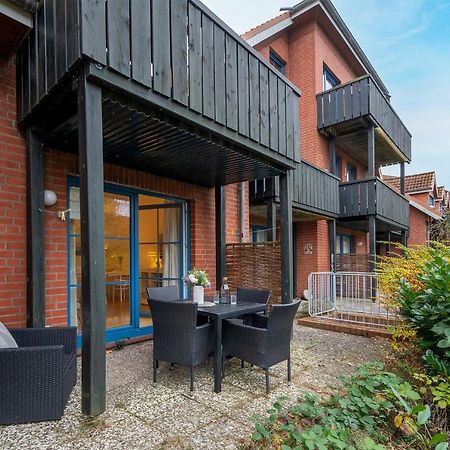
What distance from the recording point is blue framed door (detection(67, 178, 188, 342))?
441cm

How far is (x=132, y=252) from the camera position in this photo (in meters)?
5.13

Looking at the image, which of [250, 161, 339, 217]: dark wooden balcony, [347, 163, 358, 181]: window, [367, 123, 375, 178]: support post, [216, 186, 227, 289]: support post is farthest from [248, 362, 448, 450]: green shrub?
[347, 163, 358, 181]: window

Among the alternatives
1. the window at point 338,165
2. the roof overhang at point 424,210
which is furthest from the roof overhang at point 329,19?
the roof overhang at point 424,210

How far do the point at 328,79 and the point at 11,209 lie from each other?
1088 cm

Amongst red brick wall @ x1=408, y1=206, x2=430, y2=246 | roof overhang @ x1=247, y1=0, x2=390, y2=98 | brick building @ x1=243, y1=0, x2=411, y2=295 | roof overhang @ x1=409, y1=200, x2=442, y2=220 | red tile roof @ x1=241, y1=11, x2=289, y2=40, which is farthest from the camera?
red brick wall @ x1=408, y1=206, x2=430, y2=246

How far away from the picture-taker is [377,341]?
5.32 metres

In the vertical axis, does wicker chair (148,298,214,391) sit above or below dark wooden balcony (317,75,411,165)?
below

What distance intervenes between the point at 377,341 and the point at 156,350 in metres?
3.72

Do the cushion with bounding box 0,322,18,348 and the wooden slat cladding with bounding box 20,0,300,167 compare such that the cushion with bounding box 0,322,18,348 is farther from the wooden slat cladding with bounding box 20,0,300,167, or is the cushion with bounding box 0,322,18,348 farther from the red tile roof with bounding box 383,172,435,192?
the red tile roof with bounding box 383,172,435,192

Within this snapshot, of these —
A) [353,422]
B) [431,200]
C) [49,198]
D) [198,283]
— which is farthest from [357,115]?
[431,200]

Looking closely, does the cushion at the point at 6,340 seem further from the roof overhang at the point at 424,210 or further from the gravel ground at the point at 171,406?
the roof overhang at the point at 424,210

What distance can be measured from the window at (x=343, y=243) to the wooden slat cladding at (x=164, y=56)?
29.6ft

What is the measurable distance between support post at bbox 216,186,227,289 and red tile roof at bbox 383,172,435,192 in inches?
648

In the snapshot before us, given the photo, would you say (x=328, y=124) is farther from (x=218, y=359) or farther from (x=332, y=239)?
(x=218, y=359)
